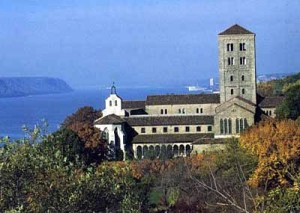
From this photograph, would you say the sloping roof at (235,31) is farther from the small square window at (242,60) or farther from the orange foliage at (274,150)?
the orange foliage at (274,150)

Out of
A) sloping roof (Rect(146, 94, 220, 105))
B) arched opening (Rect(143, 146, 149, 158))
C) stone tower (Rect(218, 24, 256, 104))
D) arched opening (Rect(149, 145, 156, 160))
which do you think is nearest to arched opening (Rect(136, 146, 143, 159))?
arched opening (Rect(143, 146, 149, 158))

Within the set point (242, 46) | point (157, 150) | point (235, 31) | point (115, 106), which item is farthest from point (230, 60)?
point (157, 150)

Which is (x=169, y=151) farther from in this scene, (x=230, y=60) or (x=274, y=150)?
(x=274, y=150)

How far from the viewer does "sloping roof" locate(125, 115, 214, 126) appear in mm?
51156

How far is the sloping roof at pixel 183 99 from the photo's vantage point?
5434 centimetres

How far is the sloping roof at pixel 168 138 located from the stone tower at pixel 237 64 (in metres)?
3.88

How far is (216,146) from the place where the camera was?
46.1 meters

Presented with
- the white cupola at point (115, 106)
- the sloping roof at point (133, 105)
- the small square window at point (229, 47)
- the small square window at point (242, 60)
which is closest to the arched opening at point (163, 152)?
the white cupola at point (115, 106)

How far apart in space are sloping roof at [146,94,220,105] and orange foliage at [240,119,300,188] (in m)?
16.6

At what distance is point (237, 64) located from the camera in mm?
54094

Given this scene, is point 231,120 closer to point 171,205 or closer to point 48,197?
point 171,205

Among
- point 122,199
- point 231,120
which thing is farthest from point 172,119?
point 122,199

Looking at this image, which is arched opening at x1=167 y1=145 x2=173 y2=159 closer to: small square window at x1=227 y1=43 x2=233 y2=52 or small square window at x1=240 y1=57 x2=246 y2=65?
small square window at x1=227 y1=43 x2=233 y2=52

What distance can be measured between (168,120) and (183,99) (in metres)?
3.52
